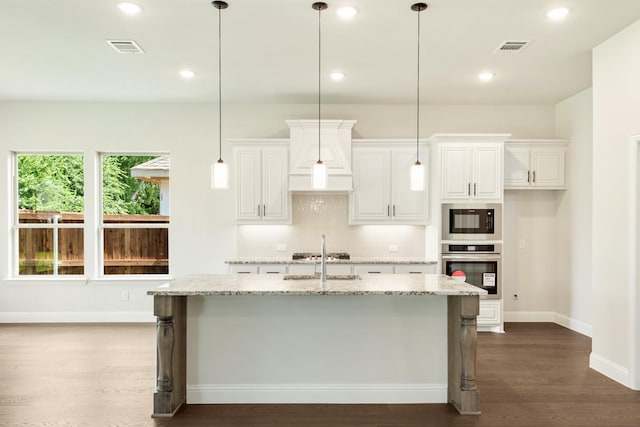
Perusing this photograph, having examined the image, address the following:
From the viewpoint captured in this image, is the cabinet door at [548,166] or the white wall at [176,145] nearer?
the cabinet door at [548,166]

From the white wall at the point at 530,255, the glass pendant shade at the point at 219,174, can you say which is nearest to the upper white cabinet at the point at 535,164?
the white wall at the point at 530,255

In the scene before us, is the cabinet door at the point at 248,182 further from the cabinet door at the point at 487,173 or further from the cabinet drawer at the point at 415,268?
the cabinet door at the point at 487,173

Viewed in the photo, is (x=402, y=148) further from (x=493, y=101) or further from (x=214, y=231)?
(x=214, y=231)

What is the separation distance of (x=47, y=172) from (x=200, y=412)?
4652 millimetres

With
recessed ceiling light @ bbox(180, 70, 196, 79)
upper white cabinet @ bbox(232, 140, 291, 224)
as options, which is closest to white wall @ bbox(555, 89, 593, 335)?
upper white cabinet @ bbox(232, 140, 291, 224)

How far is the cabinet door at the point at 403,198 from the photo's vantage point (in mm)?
5680

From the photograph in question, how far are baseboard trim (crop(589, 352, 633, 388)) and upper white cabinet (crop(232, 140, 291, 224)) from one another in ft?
12.0

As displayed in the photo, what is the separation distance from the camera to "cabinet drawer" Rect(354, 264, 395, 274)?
5.43 m

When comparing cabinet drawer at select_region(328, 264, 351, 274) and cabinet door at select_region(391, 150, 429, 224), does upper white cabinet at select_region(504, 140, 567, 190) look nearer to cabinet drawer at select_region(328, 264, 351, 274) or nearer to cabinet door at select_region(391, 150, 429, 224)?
cabinet door at select_region(391, 150, 429, 224)

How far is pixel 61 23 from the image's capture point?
359 cm

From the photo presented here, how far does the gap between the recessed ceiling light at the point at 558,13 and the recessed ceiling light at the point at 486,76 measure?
130cm

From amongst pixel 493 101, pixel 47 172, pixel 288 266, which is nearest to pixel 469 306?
pixel 288 266

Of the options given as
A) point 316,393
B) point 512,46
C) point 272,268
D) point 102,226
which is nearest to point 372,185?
point 272,268

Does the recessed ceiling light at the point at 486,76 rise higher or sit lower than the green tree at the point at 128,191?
higher
